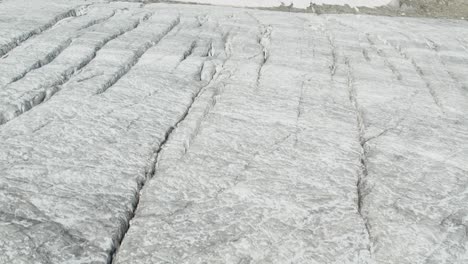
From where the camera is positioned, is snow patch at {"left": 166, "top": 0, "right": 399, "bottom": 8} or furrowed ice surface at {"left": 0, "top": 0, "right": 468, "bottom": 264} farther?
snow patch at {"left": 166, "top": 0, "right": 399, "bottom": 8}

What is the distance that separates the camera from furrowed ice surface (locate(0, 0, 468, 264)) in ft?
11.4

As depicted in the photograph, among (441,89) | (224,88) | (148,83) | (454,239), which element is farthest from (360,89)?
(454,239)

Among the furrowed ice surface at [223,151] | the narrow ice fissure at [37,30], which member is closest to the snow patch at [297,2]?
the narrow ice fissure at [37,30]

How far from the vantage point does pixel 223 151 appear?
4.90 meters

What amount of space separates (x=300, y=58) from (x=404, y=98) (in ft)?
7.93

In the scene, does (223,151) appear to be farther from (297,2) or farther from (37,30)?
(297,2)

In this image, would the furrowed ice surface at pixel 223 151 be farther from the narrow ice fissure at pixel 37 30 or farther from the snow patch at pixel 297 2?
the snow patch at pixel 297 2

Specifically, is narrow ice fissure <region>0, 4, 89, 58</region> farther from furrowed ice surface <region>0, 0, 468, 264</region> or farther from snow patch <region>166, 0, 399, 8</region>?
snow patch <region>166, 0, 399, 8</region>

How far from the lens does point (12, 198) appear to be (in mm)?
3699

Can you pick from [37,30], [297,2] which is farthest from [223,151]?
[297,2]

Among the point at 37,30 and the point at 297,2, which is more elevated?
the point at 37,30

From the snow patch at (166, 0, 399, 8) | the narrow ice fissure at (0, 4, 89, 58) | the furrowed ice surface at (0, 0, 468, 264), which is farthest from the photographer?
the snow patch at (166, 0, 399, 8)

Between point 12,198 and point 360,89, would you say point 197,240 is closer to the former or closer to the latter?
point 12,198

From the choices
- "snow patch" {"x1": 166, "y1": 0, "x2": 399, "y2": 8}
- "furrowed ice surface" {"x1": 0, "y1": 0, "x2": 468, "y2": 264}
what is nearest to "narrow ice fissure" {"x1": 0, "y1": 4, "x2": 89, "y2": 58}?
"furrowed ice surface" {"x1": 0, "y1": 0, "x2": 468, "y2": 264}
